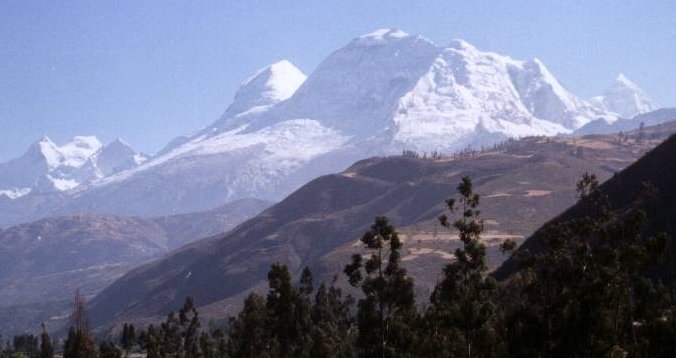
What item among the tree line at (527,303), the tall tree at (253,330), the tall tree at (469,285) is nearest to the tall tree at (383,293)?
the tree line at (527,303)

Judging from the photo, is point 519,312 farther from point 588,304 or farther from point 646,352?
point 646,352

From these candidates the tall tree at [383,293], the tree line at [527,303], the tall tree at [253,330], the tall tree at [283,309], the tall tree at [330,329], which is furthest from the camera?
the tall tree at [283,309]

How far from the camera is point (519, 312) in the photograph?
250 feet

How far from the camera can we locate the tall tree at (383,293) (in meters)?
75.0

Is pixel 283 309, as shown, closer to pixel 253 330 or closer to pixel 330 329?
pixel 253 330

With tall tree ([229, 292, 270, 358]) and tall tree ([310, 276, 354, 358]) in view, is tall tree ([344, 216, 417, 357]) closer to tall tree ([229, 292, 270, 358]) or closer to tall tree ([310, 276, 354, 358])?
tall tree ([310, 276, 354, 358])

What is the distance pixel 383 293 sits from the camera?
74.8 m

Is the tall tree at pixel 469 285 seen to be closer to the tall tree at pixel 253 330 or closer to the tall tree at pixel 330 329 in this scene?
the tall tree at pixel 330 329

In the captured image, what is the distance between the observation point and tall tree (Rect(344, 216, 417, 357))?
7500cm

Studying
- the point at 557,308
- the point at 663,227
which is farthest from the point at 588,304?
the point at 663,227

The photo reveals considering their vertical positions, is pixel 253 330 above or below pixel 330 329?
above

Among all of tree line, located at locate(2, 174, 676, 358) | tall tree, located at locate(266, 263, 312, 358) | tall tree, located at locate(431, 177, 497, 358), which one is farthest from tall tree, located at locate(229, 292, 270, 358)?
tall tree, located at locate(431, 177, 497, 358)

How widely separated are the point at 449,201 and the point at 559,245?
1494 cm

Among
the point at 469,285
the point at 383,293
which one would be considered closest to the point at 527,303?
the point at 469,285
